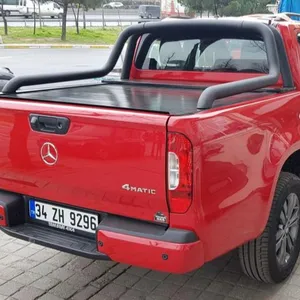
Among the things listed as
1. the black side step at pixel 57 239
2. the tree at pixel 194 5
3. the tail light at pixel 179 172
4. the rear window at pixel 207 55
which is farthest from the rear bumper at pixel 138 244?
the tree at pixel 194 5

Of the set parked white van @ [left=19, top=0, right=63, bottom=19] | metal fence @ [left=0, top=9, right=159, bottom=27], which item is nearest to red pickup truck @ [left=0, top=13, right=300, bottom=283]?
metal fence @ [left=0, top=9, right=159, bottom=27]

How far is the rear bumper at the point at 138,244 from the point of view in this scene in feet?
8.82

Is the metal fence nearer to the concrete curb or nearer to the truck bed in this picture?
the concrete curb

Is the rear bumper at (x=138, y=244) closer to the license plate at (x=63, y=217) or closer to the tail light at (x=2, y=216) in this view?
the license plate at (x=63, y=217)

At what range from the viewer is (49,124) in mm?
3051

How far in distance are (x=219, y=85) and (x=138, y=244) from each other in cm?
103

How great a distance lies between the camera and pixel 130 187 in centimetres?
281

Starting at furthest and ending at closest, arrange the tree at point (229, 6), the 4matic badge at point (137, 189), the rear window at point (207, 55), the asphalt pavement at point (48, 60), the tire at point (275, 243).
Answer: the asphalt pavement at point (48, 60) < the tree at point (229, 6) < the rear window at point (207, 55) < the tire at point (275, 243) < the 4matic badge at point (137, 189)

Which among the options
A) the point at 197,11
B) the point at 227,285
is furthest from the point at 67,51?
the point at 227,285

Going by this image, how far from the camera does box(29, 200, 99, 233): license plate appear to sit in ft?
10.1

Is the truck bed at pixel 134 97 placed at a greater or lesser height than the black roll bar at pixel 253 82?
lesser

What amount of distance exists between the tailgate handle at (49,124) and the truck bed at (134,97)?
0.16 metres

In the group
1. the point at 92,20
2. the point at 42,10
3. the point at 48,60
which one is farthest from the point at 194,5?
the point at 42,10

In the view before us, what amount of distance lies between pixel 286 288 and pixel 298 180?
0.76 m
